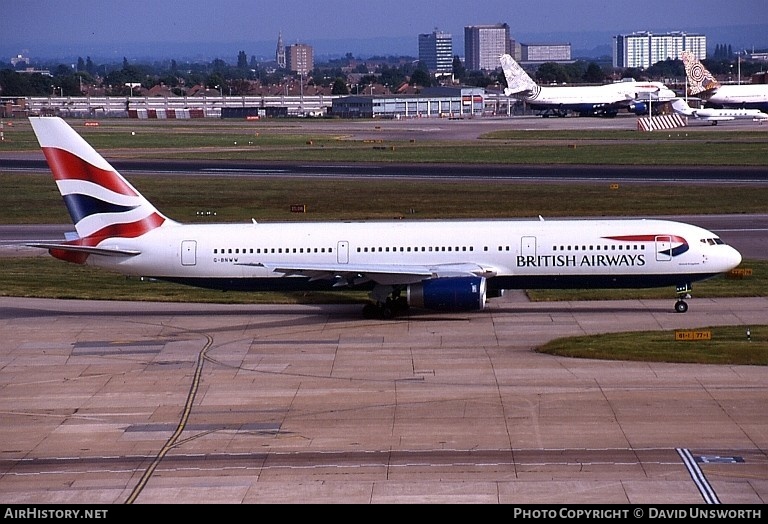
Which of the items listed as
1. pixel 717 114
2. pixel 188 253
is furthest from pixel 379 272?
pixel 717 114

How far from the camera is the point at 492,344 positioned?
3741cm

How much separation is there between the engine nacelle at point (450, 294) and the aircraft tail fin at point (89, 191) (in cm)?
1075

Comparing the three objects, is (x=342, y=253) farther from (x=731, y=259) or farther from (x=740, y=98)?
(x=740, y=98)

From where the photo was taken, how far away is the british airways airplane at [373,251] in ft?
138

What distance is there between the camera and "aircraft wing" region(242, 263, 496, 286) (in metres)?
41.3

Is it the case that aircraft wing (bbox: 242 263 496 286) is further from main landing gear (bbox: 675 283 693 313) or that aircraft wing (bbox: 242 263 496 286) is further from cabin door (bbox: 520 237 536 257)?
main landing gear (bbox: 675 283 693 313)

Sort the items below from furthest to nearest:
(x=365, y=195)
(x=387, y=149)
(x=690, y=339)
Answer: (x=387, y=149), (x=365, y=195), (x=690, y=339)

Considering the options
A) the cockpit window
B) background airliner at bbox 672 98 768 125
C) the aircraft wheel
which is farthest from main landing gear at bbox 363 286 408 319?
background airliner at bbox 672 98 768 125

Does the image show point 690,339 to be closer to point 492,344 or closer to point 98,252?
point 492,344

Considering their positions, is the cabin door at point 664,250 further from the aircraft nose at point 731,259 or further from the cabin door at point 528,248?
the cabin door at point 528,248

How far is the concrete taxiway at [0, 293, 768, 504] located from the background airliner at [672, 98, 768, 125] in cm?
13580

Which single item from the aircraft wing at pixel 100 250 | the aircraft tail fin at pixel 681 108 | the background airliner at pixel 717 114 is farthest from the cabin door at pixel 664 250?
the aircraft tail fin at pixel 681 108
